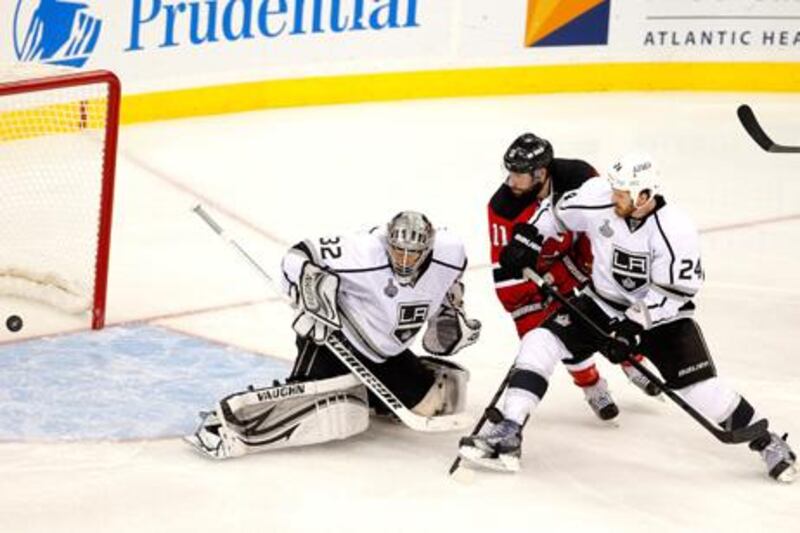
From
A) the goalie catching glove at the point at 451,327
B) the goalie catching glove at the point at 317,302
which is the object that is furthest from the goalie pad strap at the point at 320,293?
the goalie catching glove at the point at 451,327

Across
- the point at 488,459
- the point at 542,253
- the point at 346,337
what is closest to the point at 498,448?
the point at 488,459

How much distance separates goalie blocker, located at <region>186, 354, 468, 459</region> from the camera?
4688mm

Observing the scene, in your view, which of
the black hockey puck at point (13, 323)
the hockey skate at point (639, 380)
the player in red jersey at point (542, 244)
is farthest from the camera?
the black hockey puck at point (13, 323)

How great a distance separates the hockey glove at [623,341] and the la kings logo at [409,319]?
505mm

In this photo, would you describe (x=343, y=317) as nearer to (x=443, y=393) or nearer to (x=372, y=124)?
(x=443, y=393)

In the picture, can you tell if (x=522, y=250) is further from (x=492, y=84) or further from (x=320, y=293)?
(x=492, y=84)

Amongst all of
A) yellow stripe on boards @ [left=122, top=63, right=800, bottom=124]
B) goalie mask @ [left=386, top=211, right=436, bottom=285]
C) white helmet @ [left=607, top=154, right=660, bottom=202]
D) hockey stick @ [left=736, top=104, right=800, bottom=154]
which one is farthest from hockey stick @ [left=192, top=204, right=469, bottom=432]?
yellow stripe on boards @ [left=122, top=63, right=800, bottom=124]

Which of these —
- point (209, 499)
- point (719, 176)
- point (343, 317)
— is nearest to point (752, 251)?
point (719, 176)

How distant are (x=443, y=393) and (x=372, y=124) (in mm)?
4489

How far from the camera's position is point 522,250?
15.8 feet

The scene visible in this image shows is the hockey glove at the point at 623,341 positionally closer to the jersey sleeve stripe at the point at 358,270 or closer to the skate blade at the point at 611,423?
the skate blade at the point at 611,423

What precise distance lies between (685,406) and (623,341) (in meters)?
0.26

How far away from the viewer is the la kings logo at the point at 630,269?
15.3 feet

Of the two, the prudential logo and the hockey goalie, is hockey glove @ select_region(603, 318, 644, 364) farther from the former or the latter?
the prudential logo
